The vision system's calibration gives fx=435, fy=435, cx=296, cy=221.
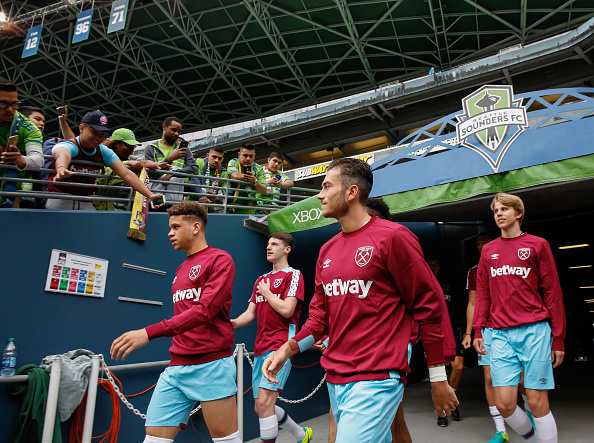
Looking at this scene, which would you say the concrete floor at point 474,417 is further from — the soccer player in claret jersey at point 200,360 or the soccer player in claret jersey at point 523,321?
the soccer player in claret jersey at point 200,360

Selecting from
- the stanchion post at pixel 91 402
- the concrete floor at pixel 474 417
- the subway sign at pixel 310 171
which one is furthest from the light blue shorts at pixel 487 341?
the subway sign at pixel 310 171

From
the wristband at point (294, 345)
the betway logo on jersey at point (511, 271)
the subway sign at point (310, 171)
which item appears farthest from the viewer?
the subway sign at point (310, 171)

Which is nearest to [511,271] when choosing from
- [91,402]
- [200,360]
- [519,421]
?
[519,421]

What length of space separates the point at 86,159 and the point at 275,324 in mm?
2777

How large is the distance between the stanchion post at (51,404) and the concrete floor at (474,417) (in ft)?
8.94

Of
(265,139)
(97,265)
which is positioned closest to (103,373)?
(97,265)

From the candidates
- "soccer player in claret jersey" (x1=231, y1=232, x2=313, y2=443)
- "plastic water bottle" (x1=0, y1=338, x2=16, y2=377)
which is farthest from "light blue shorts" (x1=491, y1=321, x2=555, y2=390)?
"plastic water bottle" (x1=0, y1=338, x2=16, y2=377)

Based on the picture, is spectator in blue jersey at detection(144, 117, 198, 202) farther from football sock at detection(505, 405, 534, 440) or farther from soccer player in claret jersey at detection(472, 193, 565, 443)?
football sock at detection(505, 405, 534, 440)

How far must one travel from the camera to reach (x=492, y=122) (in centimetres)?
521

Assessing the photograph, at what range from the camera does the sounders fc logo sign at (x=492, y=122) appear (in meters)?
5.04

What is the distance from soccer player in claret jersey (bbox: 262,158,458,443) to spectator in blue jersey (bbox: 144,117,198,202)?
445 centimetres

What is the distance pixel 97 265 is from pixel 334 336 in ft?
11.0

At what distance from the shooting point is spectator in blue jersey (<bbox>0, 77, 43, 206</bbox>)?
13.1 ft

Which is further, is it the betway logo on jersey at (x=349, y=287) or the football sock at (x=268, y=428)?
the football sock at (x=268, y=428)
